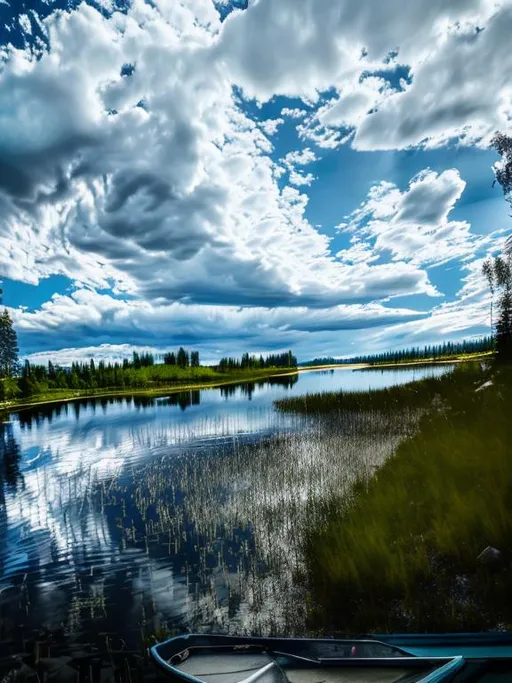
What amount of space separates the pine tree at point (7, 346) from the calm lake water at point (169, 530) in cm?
8009

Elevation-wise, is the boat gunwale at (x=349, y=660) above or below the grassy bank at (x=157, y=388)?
above

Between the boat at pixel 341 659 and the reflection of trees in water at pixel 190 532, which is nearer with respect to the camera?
the boat at pixel 341 659

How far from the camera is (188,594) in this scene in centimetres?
855

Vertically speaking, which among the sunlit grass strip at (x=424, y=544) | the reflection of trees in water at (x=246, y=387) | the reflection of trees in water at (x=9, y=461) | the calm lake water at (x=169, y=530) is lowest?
the reflection of trees in water at (x=246, y=387)

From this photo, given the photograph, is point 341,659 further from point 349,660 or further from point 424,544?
point 424,544

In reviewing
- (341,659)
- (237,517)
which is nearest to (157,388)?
(237,517)

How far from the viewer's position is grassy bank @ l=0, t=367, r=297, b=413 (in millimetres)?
Answer: 85675

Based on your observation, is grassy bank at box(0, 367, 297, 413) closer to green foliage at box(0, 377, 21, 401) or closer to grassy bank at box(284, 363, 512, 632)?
green foliage at box(0, 377, 21, 401)

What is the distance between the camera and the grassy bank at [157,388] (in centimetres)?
8568

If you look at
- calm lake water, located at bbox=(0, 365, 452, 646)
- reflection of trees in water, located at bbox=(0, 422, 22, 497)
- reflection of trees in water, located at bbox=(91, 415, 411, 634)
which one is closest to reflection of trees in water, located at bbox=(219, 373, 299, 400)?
reflection of trees in water, located at bbox=(0, 422, 22, 497)

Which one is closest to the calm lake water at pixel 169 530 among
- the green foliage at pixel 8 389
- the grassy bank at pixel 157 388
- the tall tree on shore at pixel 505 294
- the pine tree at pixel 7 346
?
the tall tree on shore at pixel 505 294

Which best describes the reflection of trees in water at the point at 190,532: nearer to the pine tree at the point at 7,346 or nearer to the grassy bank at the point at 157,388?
the grassy bank at the point at 157,388

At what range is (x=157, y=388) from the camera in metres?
125

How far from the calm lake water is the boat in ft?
5.87
